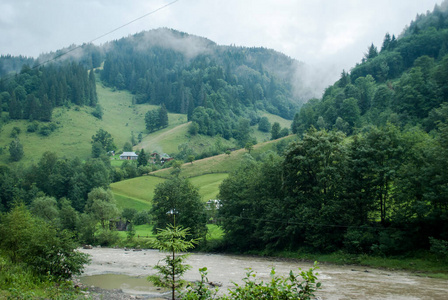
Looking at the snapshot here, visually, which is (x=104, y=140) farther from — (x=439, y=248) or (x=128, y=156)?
(x=439, y=248)

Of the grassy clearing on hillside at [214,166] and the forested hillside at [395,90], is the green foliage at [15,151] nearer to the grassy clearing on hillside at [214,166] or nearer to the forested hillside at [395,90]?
the grassy clearing on hillside at [214,166]

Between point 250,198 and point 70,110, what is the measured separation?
487 feet

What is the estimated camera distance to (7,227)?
25.7m

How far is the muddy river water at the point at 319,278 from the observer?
23016mm

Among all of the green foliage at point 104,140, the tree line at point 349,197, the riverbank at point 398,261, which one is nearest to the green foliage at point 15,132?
the green foliage at point 104,140

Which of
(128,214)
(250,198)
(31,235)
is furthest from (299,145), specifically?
(128,214)

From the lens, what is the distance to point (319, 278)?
28.1 meters

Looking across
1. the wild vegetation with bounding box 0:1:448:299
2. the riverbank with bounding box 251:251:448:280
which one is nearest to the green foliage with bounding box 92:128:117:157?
the wild vegetation with bounding box 0:1:448:299

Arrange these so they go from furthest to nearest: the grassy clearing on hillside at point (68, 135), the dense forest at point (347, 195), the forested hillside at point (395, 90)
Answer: the grassy clearing on hillside at point (68, 135), the forested hillside at point (395, 90), the dense forest at point (347, 195)

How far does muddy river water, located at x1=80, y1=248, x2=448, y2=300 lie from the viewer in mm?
23016

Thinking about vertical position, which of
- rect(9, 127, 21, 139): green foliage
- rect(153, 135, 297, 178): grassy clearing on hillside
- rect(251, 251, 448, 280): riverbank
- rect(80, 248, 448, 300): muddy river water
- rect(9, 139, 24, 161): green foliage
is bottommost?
rect(80, 248, 448, 300): muddy river water

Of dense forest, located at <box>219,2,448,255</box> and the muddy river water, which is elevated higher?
dense forest, located at <box>219,2,448,255</box>

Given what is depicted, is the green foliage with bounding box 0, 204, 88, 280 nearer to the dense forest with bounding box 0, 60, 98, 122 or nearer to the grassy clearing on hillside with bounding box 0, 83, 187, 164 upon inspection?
the grassy clearing on hillside with bounding box 0, 83, 187, 164

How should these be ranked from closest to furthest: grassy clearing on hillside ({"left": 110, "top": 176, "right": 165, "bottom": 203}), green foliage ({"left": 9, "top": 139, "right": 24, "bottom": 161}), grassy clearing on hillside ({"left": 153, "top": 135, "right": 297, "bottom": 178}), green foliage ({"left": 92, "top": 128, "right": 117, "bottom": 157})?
1. grassy clearing on hillside ({"left": 110, "top": 176, "right": 165, "bottom": 203})
2. grassy clearing on hillside ({"left": 153, "top": 135, "right": 297, "bottom": 178})
3. green foliage ({"left": 9, "top": 139, "right": 24, "bottom": 161})
4. green foliage ({"left": 92, "top": 128, "right": 117, "bottom": 157})
